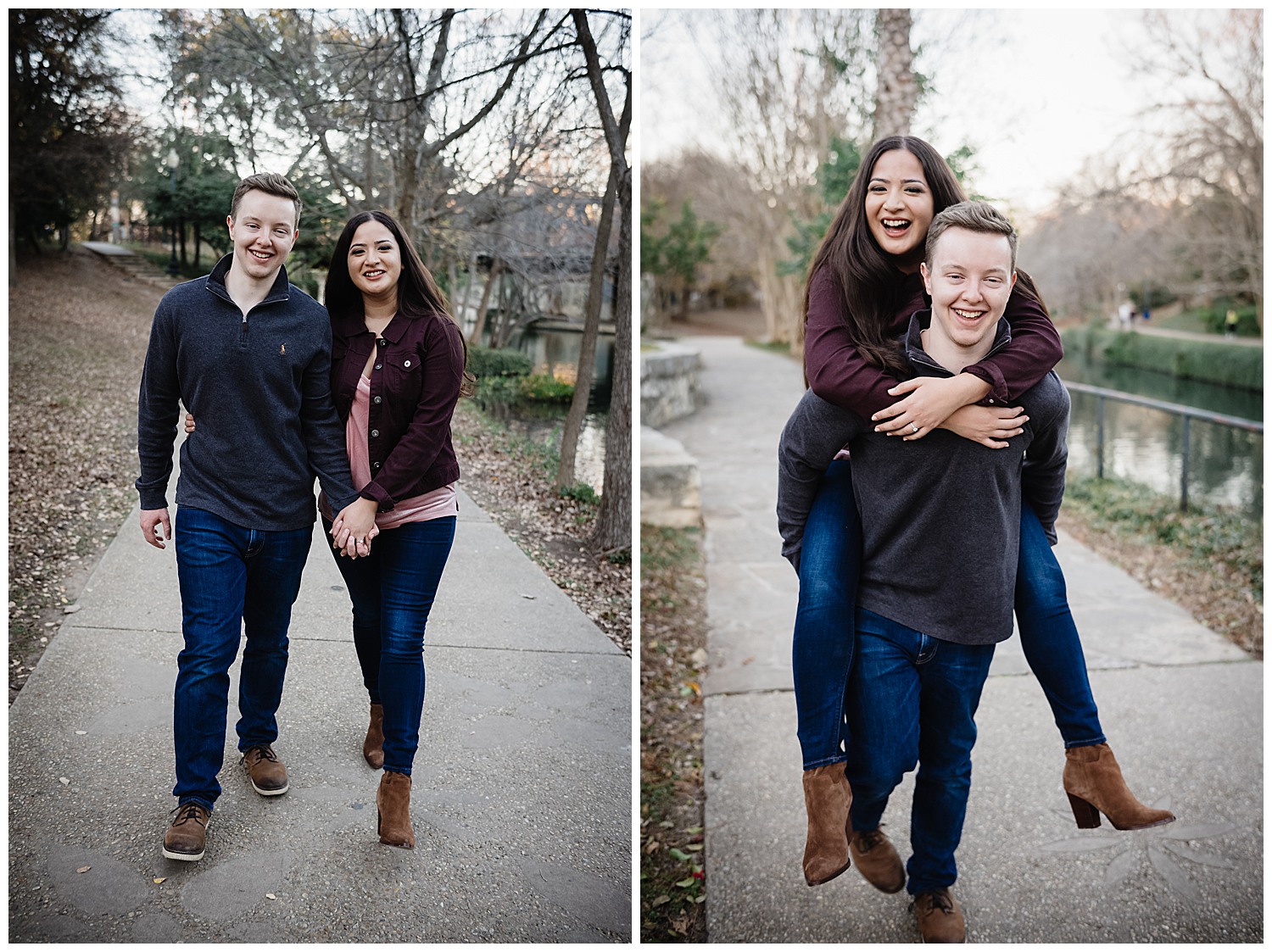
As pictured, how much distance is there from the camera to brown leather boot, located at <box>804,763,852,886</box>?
197cm

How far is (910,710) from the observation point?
79.8 inches

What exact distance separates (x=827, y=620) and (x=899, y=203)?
34.3 inches

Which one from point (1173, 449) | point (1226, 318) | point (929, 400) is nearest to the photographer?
point (929, 400)

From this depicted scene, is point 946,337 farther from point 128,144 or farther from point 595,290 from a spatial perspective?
point 128,144

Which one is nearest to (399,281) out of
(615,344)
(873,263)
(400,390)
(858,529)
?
(400,390)

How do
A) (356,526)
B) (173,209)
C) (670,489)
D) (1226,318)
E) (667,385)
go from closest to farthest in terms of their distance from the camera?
(356,526) → (173,209) → (670,489) → (667,385) → (1226,318)

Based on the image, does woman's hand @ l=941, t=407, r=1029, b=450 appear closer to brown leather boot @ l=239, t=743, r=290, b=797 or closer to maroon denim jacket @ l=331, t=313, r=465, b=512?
maroon denim jacket @ l=331, t=313, r=465, b=512

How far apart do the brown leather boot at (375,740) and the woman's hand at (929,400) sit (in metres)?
1.41

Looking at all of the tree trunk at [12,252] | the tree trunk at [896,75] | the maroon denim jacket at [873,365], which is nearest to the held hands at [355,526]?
the tree trunk at [12,252]

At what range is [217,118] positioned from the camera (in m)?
2.48

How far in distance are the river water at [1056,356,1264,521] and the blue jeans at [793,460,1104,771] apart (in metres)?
4.38

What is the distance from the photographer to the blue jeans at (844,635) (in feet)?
6.62

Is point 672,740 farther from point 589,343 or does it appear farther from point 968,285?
point 968,285

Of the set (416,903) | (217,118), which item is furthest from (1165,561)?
(217,118)
